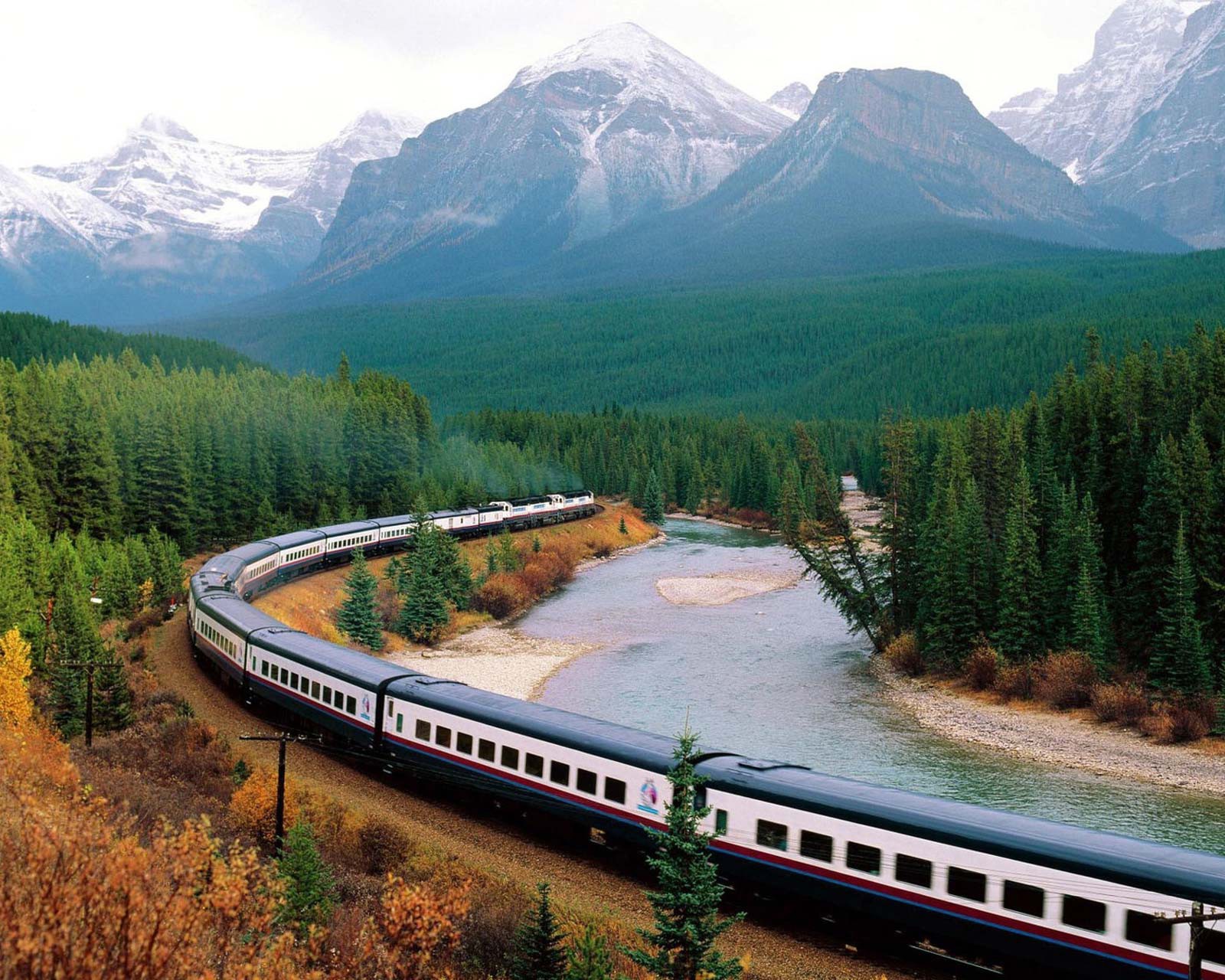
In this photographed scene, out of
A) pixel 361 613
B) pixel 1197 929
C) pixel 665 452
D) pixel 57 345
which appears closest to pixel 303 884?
pixel 1197 929

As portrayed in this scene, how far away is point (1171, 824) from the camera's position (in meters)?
39.1

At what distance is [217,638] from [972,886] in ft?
114

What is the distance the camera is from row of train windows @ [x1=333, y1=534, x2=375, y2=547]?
8514 centimetres

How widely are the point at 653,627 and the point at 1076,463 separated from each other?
28.0 meters

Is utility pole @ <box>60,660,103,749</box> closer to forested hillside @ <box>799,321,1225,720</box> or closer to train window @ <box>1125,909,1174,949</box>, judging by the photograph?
train window @ <box>1125,909,1174,949</box>

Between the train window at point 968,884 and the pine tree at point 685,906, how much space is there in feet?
15.4

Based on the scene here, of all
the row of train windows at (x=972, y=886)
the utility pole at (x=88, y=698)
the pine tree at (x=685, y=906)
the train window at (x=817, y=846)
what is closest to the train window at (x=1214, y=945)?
the row of train windows at (x=972, y=886)

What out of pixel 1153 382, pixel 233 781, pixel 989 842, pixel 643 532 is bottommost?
pixel 643 532

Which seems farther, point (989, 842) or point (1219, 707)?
point (1219, 707)

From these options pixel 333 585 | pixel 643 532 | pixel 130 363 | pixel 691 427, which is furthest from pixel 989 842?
pixel 691 427

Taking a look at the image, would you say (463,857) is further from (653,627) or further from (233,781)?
(653,627)

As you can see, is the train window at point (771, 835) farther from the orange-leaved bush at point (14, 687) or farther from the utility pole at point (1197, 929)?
the orange-leaved bush at point (14, 687)

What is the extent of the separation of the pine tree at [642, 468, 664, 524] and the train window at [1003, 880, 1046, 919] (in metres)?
113

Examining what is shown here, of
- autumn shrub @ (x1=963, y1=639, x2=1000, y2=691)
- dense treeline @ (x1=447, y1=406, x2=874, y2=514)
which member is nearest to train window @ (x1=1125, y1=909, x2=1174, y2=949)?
autumn shrub @ (x1=963, y1=639, x2=1000, y2=691)
